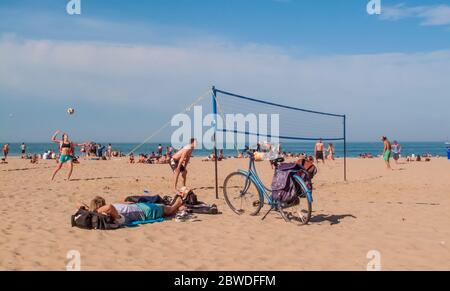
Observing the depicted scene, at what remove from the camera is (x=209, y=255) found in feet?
16.6

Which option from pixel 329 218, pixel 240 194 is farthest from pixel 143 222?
pixel 329 218

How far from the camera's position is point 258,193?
7684 millimetres

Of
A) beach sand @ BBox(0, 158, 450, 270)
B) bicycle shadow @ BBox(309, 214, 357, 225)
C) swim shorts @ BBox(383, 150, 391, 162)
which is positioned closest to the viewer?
beach sand @ BBox(0, 158, 450, 270)

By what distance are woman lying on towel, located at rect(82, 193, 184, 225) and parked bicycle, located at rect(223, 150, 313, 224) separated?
1.04 m

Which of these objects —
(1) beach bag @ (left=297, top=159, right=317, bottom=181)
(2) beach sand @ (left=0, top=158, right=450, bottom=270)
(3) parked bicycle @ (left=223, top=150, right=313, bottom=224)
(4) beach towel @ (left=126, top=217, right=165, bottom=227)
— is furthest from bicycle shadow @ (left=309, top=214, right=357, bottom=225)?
(4) beach towel @ (left=126, top=217, right=165, bottom=227)

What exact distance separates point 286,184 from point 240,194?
133cm

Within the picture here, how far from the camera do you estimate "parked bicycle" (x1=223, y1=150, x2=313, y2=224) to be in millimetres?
6770

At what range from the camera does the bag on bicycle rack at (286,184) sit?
22.1 feet

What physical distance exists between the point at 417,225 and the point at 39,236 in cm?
559

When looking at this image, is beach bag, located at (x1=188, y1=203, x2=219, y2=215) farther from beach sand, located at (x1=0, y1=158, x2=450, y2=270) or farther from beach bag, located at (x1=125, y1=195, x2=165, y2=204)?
beach bag, located at (x1=125, y1=195, x2=165, y2=204)

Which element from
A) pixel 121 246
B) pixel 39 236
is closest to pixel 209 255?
pixel 121 246

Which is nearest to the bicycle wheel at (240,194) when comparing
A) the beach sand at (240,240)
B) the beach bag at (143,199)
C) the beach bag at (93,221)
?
the beach sand at (240,240)

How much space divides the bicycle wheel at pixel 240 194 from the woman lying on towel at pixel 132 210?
3.08 feet

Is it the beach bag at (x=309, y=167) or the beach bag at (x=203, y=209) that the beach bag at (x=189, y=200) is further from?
the beach bag at (x=309, y=167)
